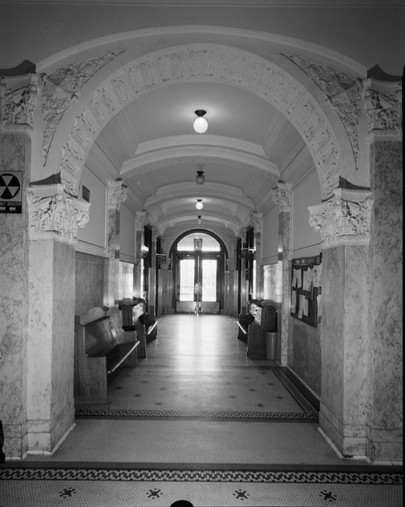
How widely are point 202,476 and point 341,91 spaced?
3.79 meters

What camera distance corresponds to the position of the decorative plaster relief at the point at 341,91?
4121 mm

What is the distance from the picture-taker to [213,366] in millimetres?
7871

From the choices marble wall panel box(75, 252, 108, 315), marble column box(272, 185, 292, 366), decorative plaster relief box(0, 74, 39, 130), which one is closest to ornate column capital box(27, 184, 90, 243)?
decorative plaster relief box(0, 74, 39, 130)

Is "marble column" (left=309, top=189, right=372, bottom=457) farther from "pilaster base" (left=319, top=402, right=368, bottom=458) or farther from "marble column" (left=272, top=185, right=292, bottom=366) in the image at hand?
"marble column" (left=272, top=185, right=292, bottom=366)

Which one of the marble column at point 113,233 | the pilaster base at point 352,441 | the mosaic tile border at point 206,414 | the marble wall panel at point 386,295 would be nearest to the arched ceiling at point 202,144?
the marble column at point 113,233

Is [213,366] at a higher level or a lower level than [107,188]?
lower

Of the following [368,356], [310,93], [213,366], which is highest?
[310,93]

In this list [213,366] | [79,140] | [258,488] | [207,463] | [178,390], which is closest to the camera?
[258,488]

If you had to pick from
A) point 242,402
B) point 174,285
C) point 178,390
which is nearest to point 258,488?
point 242,402

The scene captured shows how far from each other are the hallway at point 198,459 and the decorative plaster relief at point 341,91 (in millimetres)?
2895

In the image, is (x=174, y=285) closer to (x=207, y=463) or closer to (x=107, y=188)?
(x=107, y=188)

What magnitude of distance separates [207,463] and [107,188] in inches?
213

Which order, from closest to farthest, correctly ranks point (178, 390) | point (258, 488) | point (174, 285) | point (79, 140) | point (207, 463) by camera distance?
1. point (258, 488)
2. point (207, 463)
3. point (79, 140)
4. point (178, 390)
5. point (174, 285)

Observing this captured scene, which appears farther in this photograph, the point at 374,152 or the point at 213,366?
the point at 213,366
